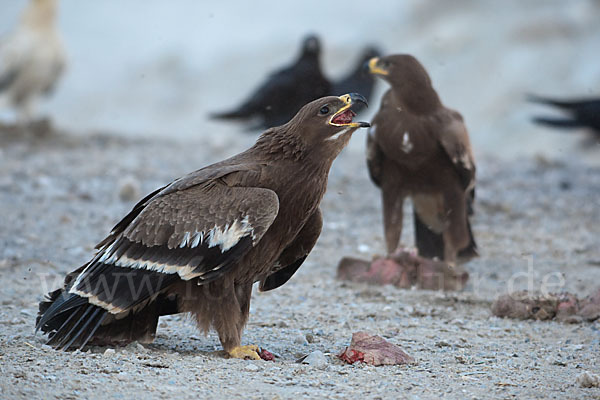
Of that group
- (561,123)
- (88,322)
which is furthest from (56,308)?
(561,123)

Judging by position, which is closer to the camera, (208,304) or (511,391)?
(511,391)

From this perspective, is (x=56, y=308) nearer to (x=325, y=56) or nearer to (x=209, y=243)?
(x=209, y=243)

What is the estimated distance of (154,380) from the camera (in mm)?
4168

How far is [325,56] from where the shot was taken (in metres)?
20.3

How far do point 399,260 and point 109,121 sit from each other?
1413cm

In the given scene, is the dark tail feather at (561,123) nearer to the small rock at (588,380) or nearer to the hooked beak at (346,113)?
the hooked beak at (346,113)

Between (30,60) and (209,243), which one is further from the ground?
(30,60)

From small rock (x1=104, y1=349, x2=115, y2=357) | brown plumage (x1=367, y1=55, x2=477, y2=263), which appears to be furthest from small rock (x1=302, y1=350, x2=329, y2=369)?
brown plumage (x1=367, y1=55, x2=477, y2=263)

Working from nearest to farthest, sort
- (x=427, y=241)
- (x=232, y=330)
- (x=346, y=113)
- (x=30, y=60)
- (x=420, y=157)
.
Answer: (x=232, y=330), (x=346, y=113), (x=420, y=157), (x=427, y=241), (x=30, y=60)

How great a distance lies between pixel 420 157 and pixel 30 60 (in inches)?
332

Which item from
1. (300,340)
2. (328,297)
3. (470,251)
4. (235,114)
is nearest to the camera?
(300,340)

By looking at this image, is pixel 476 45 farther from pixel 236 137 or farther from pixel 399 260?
pixel 399 260

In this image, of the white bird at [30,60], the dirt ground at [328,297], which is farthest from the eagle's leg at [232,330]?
the white bird at [30,60]

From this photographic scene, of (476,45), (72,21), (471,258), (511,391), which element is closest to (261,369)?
(511,391)
